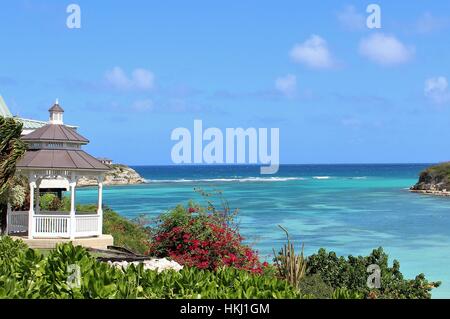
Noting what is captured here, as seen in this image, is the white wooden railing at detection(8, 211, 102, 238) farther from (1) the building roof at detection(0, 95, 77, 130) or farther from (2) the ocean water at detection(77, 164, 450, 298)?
(1) the building roof at detection(0, 95, 77, 130)

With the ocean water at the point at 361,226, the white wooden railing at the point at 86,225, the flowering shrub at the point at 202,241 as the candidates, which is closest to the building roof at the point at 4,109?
the ocean water at the point at 361,226

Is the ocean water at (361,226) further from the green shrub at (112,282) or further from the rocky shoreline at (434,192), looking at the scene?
the green shrub at (112,282)

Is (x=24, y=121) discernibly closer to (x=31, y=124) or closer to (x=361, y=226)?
(x=31, y=124)

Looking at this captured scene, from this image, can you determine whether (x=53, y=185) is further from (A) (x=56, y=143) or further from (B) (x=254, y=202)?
(B) (x=254, y=202)

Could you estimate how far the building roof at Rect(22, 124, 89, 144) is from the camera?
23.3 m

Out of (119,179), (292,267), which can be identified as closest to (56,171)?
(292,267)

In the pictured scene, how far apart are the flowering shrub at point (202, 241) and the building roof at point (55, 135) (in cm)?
670

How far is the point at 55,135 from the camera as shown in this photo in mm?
23438

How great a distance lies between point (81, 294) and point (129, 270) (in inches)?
37.0

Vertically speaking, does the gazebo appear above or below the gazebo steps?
above

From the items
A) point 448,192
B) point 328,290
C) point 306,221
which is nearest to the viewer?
point 328,290

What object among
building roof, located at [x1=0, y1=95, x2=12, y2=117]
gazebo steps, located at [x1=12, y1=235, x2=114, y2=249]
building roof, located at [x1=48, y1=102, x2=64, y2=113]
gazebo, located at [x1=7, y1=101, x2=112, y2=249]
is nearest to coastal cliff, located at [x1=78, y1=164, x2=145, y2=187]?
building roof, located at [x1=0, y1=95, x2=12, y2=117]
